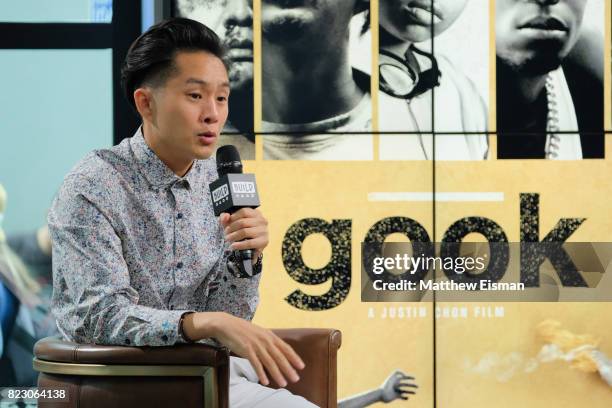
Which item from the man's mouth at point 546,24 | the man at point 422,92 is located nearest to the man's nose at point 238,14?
the man at point 422,92

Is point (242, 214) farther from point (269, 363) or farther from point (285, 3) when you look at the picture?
point (285, 3)

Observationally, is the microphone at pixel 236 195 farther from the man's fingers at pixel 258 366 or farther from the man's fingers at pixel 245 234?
the man's fingers at pixel 258 366

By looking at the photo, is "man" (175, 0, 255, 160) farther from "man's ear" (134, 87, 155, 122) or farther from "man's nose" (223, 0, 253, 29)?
"man's ear" (134, 87, 155, 122)

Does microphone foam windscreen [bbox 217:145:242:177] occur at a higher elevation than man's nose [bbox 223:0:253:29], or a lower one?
lower

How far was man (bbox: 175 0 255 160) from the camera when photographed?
12.2 feet

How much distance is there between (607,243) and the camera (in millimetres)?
3730

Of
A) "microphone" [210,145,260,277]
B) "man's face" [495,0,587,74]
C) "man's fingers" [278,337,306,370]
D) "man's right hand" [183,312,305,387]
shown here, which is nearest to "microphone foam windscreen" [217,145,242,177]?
"microphone" [210,145,260,277]

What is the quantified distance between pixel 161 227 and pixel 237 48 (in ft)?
5.88


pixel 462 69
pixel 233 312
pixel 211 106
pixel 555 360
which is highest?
pixel 462 69

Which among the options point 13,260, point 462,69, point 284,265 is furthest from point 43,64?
point 462,69

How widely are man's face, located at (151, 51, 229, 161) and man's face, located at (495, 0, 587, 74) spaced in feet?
6.36

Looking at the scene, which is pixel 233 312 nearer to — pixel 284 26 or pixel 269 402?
pixel 269 402

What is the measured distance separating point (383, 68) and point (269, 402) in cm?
195

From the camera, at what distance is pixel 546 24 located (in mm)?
3732
